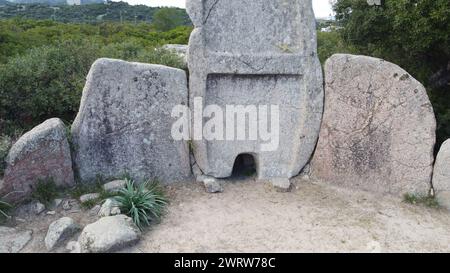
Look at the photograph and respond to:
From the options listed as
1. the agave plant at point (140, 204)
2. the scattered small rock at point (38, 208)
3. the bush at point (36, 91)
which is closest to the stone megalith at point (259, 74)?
the agave plant at point (140, 204)

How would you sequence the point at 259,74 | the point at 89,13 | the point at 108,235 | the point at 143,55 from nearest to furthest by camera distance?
1. the point at 108,235
2. the point at 259,74
3. the point at 143,55
4. the point at 89,13

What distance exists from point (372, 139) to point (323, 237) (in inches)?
74.6

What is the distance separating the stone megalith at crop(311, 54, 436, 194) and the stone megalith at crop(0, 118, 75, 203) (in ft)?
12.4

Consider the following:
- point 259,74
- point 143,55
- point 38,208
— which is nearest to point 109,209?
point 38,208

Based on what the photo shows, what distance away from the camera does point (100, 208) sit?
5246 mm

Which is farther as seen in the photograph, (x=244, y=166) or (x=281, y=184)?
(x=244, y=166)

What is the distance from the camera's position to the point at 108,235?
14.6 feet

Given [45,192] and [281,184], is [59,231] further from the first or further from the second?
[281,184]

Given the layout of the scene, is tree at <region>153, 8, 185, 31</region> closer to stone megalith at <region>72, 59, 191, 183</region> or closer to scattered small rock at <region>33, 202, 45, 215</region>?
stone megalith at <region>72, 59, 191, 183</region>

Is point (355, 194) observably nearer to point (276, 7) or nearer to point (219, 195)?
point (219, 195)

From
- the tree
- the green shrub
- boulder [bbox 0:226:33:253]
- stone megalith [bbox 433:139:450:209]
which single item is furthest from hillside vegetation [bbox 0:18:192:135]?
the tree

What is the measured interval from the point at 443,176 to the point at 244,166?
2.99 meters

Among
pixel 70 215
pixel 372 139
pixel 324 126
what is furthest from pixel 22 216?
pixel 372 139

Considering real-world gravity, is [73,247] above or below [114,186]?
below
